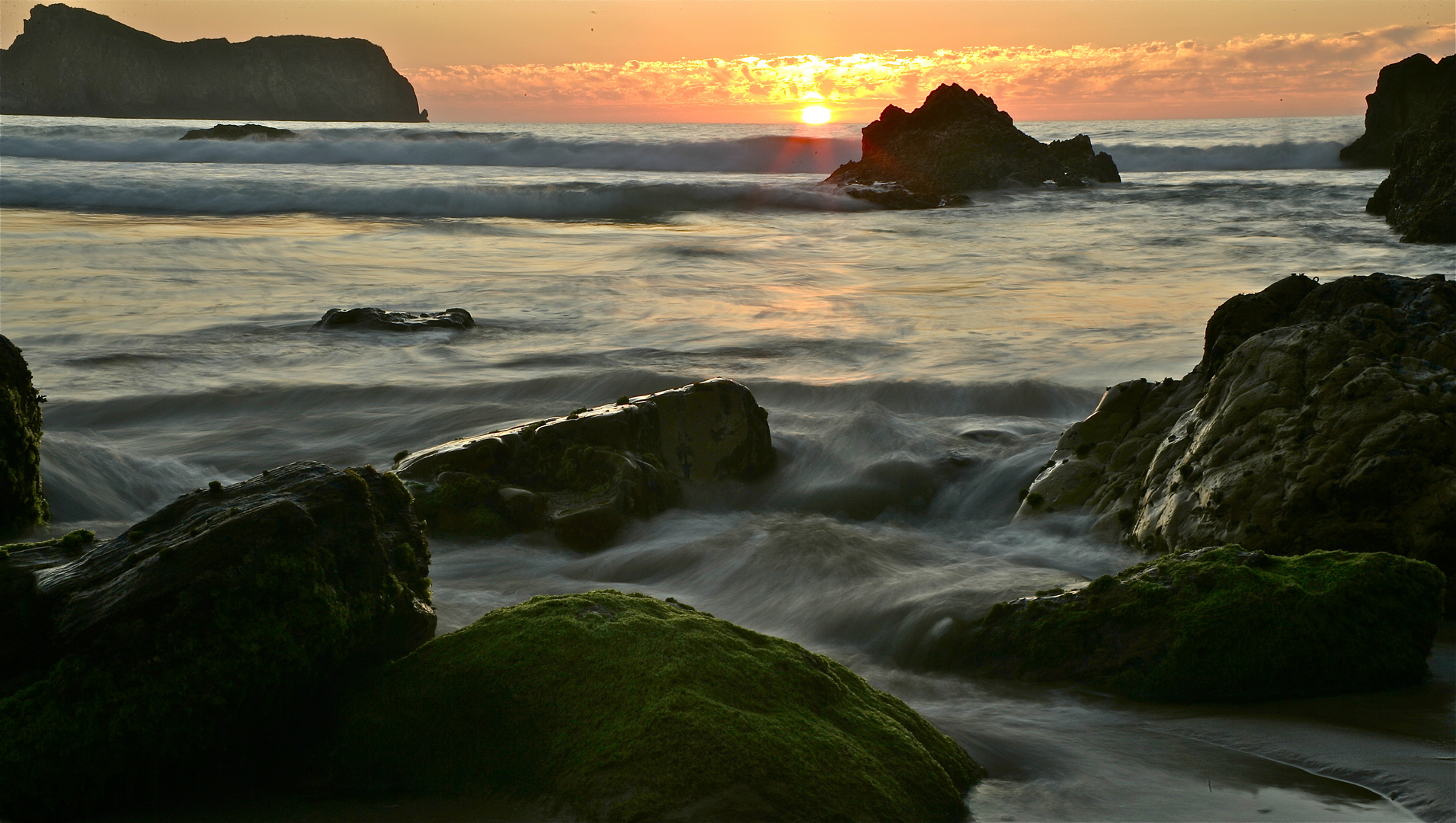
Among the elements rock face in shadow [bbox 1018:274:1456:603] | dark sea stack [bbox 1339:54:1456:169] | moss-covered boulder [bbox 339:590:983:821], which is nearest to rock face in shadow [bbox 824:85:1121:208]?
dark sea stack [bbox 1339:54:1456:169]

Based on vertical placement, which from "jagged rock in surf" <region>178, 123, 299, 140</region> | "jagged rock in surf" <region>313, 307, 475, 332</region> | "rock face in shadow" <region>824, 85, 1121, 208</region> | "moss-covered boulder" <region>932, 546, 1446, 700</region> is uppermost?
"jagged rock in surf" <region>178, 123, 299, 140</region>

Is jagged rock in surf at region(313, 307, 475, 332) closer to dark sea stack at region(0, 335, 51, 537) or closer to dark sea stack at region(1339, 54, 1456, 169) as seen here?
dark sea stack at region(0, 335, 51, 537)

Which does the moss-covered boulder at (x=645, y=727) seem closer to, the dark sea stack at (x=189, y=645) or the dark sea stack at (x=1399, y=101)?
the dark sea stack at (x=189, y=645)

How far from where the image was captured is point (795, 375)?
31.7 ft

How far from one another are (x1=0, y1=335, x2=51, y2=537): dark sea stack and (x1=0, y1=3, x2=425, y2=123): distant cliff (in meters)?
145

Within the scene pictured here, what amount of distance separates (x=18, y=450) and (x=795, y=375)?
6140 millimetres

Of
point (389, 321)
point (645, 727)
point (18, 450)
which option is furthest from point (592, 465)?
point (389, 321)

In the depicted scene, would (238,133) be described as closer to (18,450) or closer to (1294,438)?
(18,450)

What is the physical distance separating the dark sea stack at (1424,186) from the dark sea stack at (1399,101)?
5.84m

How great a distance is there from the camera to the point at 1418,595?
3645 mm

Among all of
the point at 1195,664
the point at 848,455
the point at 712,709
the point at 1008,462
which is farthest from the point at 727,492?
the point at 712,709

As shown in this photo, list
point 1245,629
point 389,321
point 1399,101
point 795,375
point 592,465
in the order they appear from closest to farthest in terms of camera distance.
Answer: point 1245,629 → point 592,465 → point 795,375 → point 389,321 → point 1399,101

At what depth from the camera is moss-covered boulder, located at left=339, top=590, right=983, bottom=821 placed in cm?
249

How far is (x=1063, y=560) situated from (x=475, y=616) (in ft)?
9.55
